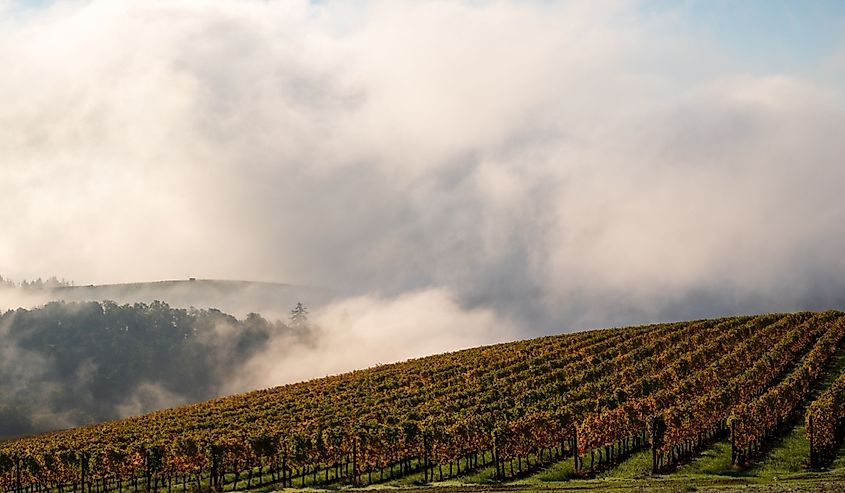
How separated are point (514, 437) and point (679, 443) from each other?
16.4 m

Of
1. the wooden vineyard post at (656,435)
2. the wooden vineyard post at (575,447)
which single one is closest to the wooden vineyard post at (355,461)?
the wooden vineyard post at (575,447)

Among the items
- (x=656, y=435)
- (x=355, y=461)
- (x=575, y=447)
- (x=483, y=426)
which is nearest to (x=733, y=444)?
(x=656, y=435)

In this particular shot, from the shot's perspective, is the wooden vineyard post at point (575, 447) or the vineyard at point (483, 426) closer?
the wooden vineyard post at point (575, 447)

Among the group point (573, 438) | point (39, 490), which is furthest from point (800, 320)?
point (39, 490)

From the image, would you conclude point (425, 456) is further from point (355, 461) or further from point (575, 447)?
point (575, 447)

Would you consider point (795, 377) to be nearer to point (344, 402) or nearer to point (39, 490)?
point (344, 402)

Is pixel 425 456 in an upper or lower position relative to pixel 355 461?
upper

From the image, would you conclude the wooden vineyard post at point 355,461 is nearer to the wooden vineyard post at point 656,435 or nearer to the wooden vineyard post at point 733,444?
the wooden vineyard post at point 656,435

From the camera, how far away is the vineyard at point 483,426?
85938 mm

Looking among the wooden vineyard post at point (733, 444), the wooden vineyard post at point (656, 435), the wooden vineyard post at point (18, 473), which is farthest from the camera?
the wooden vineyard post at point (18, 473)

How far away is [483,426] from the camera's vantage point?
91000mm

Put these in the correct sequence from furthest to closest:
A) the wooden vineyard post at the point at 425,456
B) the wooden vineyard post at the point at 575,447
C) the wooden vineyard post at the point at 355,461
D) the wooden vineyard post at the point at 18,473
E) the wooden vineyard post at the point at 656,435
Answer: the wooden vineyard post at the point at 18,473 < the wooden vineyard post at the point at 355,461 < the wooden vineyard post at the point at 425,456 < the wooden vineyard post at the point at 575,447 < the wooden vineyard post at the point at 656,435

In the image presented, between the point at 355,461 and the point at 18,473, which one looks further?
the point at 18,473

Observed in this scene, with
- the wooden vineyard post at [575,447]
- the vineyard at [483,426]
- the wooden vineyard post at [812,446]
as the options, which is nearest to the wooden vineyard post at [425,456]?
the vineyard at [483,426]
